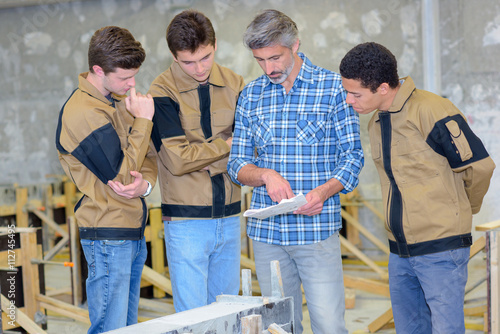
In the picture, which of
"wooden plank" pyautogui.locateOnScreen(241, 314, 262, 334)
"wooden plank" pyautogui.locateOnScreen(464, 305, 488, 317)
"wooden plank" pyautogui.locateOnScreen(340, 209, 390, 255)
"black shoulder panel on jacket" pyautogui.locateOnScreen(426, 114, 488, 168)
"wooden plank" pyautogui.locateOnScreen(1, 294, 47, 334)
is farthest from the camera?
"wooden plank" pyautogui.locateOnScreen(340, 209, 390, 255)

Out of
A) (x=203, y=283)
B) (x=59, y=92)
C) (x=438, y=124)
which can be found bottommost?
(x=203, y=283)

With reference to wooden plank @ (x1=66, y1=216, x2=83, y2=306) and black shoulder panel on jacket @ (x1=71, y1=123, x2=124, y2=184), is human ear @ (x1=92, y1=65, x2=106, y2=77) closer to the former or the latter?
black shoulder panel on jacket @ (x1=71, y1=123, x2=124, y2=184)

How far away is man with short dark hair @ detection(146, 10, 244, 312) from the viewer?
7.86ft

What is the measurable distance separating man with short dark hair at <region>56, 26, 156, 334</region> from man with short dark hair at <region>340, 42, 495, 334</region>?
813 mm

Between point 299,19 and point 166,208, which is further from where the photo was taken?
point 299,19

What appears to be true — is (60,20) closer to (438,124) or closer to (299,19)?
(299,19)

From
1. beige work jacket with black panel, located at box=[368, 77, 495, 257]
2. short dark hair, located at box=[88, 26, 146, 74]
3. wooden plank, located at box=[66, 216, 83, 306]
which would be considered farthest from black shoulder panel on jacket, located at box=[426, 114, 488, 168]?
wooden plank, located at box=[66, 216, 83, 306]

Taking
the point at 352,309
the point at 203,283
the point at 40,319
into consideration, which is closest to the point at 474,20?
the point at 352,309

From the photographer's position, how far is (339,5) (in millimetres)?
5395

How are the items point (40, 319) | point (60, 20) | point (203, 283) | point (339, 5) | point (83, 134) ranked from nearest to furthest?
1. point (83, 134)
2. point (203, 283)
3. point (40, 319)
4. point (339, 5)
5. point (60, 20)

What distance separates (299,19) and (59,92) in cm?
240

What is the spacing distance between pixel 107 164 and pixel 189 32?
582 millimetres

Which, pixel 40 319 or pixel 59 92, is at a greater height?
pixel 59 92

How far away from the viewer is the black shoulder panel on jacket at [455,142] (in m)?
2.08
